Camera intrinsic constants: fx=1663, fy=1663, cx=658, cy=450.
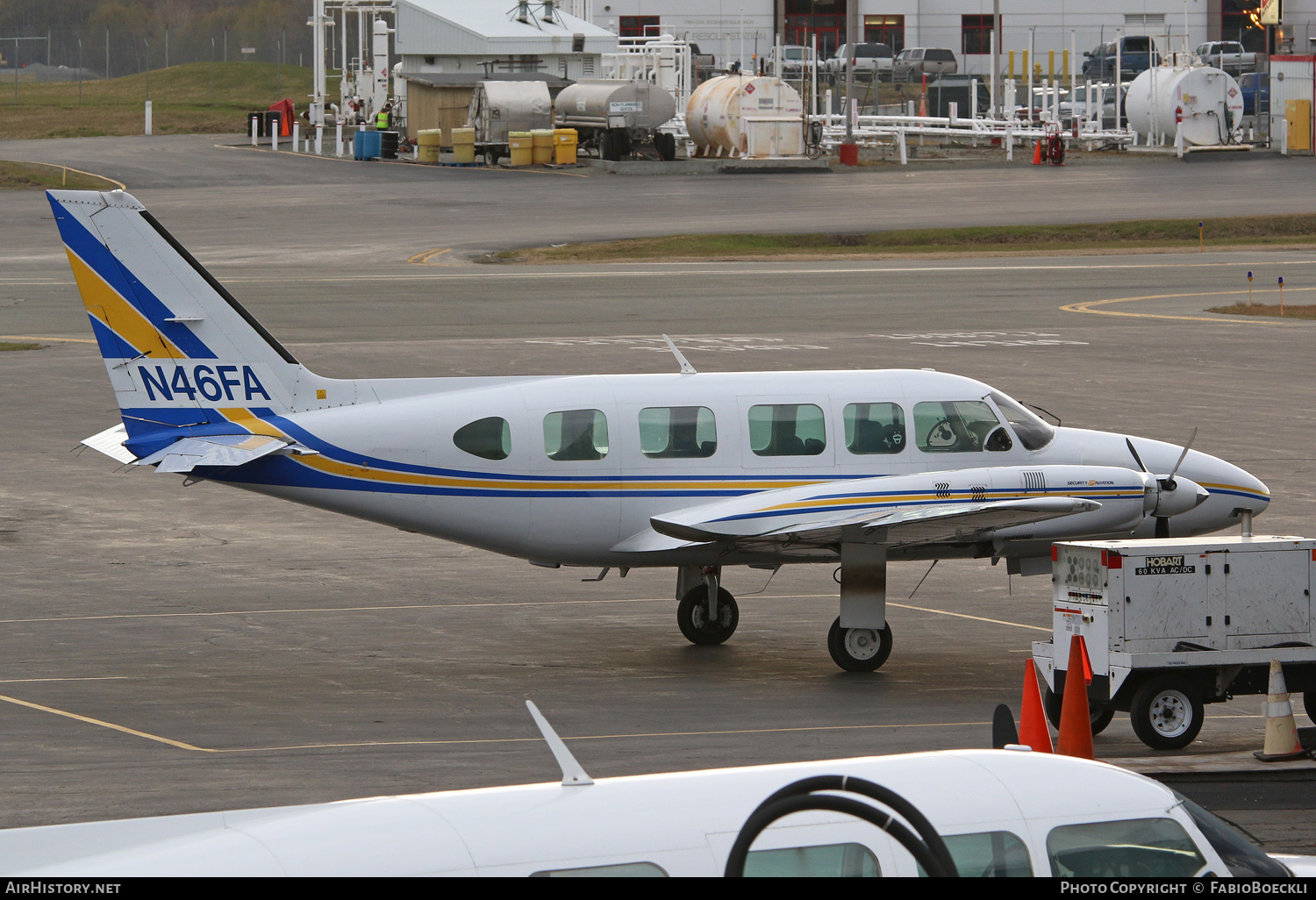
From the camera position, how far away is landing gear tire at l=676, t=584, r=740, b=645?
19.1 metres

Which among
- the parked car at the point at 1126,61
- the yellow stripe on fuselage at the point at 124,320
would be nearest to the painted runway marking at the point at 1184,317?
the yellow stripe on fuselage at the point at 124,320

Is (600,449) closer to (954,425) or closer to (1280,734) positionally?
(954,425)

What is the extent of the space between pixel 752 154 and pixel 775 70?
1119 cm

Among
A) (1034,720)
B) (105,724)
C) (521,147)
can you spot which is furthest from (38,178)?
(1034,720)

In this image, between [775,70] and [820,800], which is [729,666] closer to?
[820,800]

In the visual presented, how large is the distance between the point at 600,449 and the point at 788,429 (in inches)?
81.3

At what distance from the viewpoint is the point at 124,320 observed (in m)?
18.2

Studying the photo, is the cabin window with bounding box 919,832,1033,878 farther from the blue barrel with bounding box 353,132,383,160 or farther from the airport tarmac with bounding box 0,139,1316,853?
the blue barrel with bounding box 353,132,383,160


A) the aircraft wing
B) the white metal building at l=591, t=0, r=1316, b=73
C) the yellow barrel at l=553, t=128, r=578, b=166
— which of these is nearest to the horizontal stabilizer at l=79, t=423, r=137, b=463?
the aircraft wing

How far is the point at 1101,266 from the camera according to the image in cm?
6009

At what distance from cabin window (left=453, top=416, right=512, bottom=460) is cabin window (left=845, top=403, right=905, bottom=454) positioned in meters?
3.71

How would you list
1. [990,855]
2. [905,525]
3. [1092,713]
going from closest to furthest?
[990,855]
[1092,713]
[905,525]
